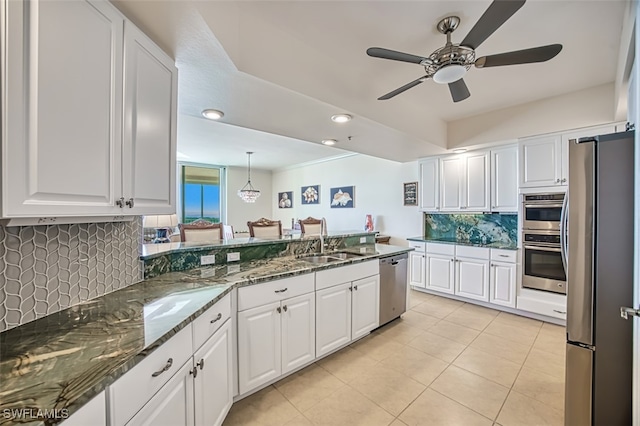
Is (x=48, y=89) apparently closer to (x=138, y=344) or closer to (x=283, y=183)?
(x=138, y=344)

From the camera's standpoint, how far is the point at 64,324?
3.86 ft

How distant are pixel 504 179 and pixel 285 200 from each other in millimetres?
5753

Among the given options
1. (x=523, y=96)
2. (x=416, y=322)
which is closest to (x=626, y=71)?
(x=523, y=96)

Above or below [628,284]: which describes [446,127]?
above

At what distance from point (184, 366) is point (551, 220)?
406cm

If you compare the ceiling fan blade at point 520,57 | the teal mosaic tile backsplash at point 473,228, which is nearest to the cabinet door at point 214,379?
the ceiling fan blade at point 520,57

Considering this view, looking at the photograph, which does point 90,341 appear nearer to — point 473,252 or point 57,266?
point 57,266

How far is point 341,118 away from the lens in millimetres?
2701

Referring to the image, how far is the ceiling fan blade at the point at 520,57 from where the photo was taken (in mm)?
1662

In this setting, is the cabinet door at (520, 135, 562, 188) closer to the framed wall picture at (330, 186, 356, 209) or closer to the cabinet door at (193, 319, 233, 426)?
the framed wall picture at (330, 186, 356, 209)

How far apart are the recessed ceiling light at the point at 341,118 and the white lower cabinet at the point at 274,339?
1.69 m

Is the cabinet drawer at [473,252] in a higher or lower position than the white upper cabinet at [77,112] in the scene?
lower

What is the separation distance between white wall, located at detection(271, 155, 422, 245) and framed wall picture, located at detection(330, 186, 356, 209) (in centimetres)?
9

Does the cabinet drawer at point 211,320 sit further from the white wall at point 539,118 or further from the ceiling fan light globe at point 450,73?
the white wall at point 539,118
